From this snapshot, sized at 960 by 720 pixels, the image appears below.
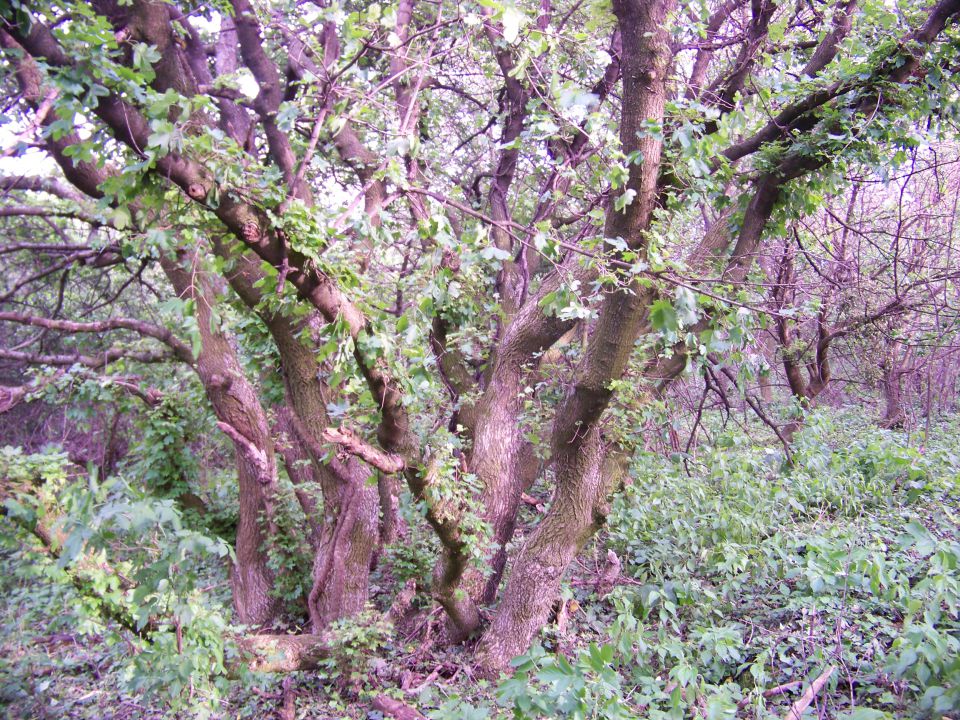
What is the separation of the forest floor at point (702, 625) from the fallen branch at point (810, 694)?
0.01 m

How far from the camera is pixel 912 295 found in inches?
252

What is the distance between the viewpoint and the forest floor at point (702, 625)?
9.08ft

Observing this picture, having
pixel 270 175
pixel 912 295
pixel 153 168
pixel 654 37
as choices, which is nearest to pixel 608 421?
pixel 654 37

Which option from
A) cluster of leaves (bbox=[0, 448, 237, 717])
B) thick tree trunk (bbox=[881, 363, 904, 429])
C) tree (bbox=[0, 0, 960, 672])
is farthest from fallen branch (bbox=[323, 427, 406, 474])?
thick tree trunk (bbox=[881, 363, 904, 429])

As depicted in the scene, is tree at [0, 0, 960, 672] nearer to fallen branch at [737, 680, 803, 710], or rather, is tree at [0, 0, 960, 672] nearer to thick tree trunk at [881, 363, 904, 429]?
fallen branch at [737, 680, 803, 710]

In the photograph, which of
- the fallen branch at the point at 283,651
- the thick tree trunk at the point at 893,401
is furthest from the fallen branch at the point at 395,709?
the thick tree trunk at the point at 893,401

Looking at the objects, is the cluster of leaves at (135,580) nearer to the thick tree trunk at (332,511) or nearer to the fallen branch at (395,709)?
the fallen branch at (395,709)

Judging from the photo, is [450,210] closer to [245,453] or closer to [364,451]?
[245,453]

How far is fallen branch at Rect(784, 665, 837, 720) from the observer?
2904mm

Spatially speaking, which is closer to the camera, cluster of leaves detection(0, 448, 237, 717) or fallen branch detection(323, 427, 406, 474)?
cluster of leaves detection(0, 448, 237, 717)

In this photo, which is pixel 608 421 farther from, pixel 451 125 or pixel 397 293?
pixel 451 125

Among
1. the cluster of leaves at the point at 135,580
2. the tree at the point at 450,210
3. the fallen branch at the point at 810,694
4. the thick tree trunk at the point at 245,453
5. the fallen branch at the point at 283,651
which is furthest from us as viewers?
the thick tree trunk at the point at 245,453

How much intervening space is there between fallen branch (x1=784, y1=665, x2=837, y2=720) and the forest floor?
0.01 m

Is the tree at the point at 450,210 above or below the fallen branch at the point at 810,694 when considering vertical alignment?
above
